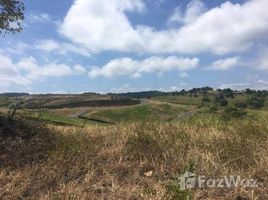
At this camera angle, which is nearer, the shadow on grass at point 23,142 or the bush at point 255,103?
the shadow on grass at point 23,142

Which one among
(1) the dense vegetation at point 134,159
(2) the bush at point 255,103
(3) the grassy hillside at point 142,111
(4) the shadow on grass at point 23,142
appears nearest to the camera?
(1) the dense vegetation at point 134,159

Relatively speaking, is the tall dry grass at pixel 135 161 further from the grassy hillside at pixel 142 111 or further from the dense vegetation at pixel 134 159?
the grassy hillside at pixel 142 111

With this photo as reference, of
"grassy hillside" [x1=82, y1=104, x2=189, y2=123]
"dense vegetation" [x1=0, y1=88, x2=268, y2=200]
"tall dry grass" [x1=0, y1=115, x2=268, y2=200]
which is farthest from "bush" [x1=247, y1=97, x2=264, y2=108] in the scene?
"tall dry grass" [x1=0, y1=115, x2=268, y2=200]

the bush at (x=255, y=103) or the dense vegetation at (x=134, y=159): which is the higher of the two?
the dense vegetation at (x=134, y=159)

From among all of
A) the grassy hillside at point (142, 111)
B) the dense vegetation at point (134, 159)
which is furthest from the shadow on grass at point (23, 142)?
the grassy hillside at point (142, 111)

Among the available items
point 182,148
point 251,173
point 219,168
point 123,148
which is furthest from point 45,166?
point 251,173

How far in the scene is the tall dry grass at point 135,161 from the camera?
633cm

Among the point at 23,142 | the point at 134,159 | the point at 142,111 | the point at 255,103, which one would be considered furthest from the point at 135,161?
the point at 255,103

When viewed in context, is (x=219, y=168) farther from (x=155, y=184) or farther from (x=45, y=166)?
(x=45, y=166)

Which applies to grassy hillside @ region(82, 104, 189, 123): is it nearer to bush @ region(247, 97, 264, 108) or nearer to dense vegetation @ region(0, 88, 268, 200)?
bush @ region(247, 97, 264, 108)

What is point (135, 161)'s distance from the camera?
7.80 m

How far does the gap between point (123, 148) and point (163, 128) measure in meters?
1.30

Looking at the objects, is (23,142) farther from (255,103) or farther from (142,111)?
(255,103)

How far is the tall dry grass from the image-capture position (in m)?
6.33
